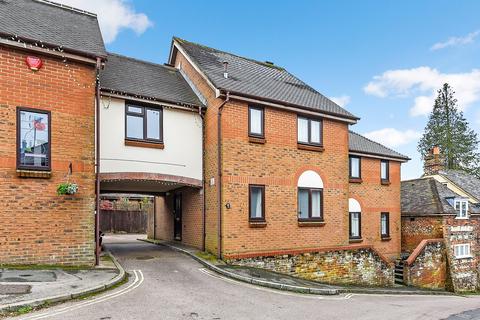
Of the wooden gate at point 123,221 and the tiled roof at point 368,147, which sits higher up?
the tiled roof at point 368,147

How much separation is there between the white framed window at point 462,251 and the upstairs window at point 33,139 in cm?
1976

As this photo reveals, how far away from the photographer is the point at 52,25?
11.4 m

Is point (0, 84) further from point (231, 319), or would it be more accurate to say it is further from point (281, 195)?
point (281, 195)

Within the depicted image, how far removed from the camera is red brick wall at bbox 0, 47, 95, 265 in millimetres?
9195

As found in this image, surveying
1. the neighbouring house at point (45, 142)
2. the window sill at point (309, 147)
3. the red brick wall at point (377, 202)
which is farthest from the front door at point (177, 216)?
the red brick wall at point (377, 202)

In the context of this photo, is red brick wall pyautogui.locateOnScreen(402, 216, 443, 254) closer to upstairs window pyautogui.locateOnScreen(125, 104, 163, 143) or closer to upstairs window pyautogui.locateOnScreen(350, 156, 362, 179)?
upstairs window pyautogui.locateOnScreen(350, 156, 362, 179)

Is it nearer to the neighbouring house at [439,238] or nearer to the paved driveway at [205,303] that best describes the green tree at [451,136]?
the neighbouring house at [439,238]

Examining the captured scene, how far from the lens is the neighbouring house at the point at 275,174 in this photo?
42.0 feet

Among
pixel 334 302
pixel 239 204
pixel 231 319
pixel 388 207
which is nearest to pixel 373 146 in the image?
pixel 388 207

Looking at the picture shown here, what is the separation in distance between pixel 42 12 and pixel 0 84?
425 centimetres

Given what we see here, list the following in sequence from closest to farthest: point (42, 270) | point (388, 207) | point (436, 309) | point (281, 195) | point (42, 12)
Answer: point (42, 270)
point (436, 309)
point (42, 12)
point (281, 195)
point (388, 207)

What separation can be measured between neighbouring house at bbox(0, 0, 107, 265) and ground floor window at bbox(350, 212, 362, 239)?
12.0 metres

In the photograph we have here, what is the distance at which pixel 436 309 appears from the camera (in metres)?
10.2

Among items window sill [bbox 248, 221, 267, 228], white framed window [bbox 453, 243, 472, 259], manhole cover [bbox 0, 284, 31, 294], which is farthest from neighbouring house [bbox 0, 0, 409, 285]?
white framed window [bbox 453, 243, 472, 259]
